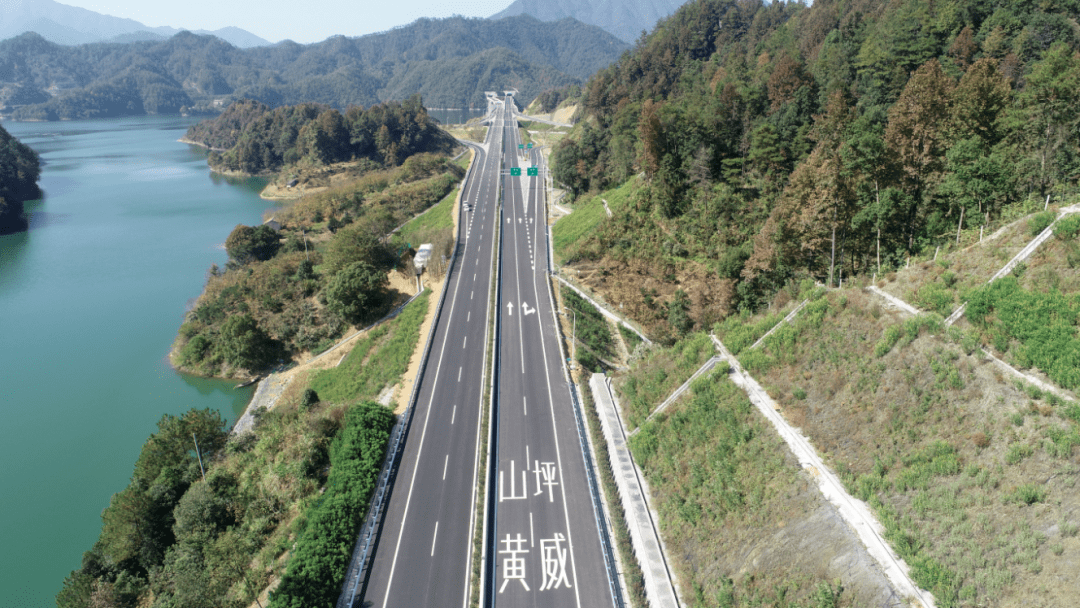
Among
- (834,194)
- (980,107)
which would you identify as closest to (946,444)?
(834,194)

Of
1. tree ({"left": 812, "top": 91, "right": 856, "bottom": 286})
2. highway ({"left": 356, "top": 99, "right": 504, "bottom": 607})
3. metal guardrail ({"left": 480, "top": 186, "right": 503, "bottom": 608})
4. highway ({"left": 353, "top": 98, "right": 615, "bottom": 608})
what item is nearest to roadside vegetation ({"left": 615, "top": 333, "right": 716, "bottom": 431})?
highway ({"left": 353, "top": 98, "right": 615, "bottom": 608})

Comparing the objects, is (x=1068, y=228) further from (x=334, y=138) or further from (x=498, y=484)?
(x=334, y=138)

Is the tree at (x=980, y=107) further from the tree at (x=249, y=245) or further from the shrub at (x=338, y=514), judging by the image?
the tree at (x=249, y=245)

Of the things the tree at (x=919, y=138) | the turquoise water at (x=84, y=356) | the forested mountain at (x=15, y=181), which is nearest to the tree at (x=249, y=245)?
the turquoise water at (x=84, y=356)

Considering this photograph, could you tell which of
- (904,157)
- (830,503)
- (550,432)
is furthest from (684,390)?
(904,157)

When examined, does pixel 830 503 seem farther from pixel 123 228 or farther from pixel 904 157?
pixel 123 228
